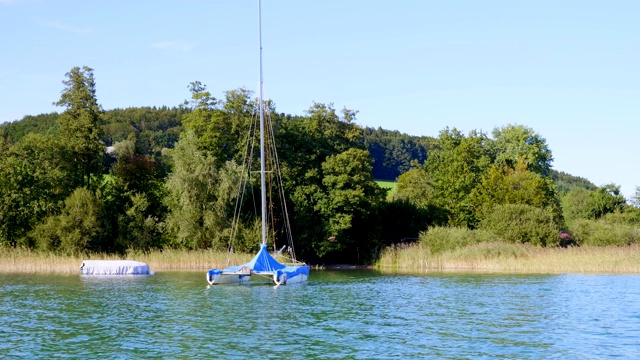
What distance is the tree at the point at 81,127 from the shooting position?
72.2 meters

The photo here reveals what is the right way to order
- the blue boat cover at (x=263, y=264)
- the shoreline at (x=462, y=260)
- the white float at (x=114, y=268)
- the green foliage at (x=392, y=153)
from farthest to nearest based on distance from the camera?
1. the green foliage at (x=392, y=153)
2. the white float at (x=114, y=268)
3. the shoreline at (x=462, y=260)
4. the blue boat cover at (x=263, y=264)

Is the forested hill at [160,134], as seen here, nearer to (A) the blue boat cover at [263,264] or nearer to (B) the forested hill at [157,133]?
(B) the forested hill at [157,133]

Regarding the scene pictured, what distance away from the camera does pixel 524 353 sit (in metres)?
22.1

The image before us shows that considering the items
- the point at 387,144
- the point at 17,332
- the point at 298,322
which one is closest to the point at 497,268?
the point at 298,322

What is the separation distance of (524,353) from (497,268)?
126 feet

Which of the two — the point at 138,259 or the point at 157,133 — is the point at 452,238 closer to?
the point at 138,259

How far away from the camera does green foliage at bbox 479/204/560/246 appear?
6662 cm

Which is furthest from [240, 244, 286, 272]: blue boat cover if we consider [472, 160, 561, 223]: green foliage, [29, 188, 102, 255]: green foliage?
[472, 160, 561, 223]: green foliage

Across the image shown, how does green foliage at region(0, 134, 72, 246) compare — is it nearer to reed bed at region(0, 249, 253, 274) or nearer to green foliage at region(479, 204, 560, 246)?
reed bed at region(0, 249, 253, 274)

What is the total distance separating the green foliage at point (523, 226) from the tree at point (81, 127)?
40.1 m

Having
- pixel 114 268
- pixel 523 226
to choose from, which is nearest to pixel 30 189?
pixel 114 268

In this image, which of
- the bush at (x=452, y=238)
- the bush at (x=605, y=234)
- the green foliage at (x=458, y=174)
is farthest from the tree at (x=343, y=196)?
the bush at (x=605, y=234)

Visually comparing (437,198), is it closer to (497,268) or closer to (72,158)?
(497,268)

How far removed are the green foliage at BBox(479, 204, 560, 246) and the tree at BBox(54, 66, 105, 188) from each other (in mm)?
40089
